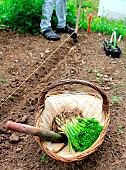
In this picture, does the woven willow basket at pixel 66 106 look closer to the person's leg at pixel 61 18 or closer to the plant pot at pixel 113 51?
the plant pot at pixel 113 51

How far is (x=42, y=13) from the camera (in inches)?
202

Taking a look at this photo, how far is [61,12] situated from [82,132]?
3.08m

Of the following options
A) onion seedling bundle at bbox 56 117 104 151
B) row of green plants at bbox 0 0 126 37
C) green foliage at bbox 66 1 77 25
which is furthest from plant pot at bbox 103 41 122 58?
onion seedling bundle at bbox 56 117 104 151

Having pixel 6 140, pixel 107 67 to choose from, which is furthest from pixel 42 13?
pixel 6 140

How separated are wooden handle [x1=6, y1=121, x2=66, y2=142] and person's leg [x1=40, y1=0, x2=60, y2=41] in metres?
2.59

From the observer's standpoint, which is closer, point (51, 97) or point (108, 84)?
point (51, 97)

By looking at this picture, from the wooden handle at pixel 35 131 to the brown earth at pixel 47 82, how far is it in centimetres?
23

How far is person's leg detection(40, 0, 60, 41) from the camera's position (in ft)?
16.5

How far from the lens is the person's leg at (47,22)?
504cm

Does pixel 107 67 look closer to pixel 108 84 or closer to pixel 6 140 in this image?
pixel 108 84

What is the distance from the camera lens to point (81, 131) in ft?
8.87

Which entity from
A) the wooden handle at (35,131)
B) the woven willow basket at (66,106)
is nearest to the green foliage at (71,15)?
the woven willow basket at (66,106)

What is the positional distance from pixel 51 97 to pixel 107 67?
146 cm

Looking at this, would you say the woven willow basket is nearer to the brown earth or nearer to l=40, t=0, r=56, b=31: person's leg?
the brown earth
